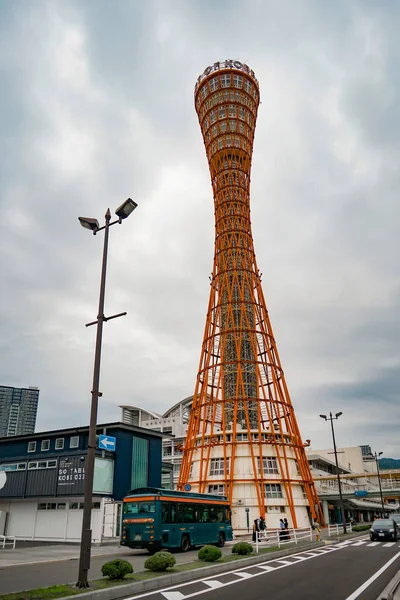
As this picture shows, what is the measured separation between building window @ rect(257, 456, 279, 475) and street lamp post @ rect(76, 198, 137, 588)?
96.8 ft

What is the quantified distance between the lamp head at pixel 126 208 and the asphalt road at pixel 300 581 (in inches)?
432

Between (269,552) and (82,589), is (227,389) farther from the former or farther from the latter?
(82,589)

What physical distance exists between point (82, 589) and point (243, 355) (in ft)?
119

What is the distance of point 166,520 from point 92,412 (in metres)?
12.9

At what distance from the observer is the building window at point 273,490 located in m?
38.9

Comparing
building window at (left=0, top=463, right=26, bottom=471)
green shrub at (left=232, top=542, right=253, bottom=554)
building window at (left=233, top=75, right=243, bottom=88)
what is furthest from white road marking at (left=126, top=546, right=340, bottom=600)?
building window at (left=233, top=75, right=243, bottom=88)

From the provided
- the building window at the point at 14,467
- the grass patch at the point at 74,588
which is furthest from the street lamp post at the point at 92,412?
the building window at the point at 14,467

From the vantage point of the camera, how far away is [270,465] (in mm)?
40688

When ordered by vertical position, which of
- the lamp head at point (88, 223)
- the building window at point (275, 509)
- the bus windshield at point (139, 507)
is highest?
the lamp head at point (88, 223)

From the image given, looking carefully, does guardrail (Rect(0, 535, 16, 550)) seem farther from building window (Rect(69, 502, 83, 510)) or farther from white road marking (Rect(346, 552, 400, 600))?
white road marking (Rect(346, 552, 400, 600))

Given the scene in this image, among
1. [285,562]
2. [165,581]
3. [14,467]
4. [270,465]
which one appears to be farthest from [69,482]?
[165,581]

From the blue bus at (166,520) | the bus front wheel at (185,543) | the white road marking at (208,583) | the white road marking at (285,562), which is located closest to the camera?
the white road marking at (208,583)

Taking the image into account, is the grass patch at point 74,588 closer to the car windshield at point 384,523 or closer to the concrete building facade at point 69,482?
the concrete building facade at point 69,482

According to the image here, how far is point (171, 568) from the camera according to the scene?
1591cm
